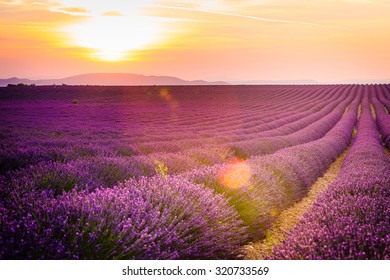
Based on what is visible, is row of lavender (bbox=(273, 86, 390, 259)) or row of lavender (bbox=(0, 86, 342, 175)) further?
row of lavender (bbox=(0, 86, 342, 175))

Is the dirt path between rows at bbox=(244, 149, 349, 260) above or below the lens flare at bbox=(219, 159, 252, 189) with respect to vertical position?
below

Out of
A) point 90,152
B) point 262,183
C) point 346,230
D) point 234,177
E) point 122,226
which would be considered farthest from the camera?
point 90,152

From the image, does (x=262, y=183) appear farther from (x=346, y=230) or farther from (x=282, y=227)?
(x=346, y=230)

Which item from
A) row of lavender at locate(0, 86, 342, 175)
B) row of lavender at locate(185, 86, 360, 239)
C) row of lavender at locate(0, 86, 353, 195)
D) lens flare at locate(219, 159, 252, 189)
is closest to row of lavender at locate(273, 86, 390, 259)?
row of lavender at locate(185, 86, 360, 239)

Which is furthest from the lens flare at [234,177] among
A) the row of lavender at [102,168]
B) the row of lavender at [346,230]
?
the row of lavender at [346,230]

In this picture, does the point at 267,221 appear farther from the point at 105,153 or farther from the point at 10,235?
the point at 105,153

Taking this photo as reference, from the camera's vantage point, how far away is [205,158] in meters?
6.88

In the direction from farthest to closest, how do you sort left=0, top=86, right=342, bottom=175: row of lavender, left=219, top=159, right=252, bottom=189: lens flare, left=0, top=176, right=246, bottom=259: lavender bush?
1. left=0, top=86, right=342, bottom=175: row of lavender
2. left=219, top=159, right=252, bottom=189: lens flare
3. left=0, top=176, right=246, bottom=259: lavender bush

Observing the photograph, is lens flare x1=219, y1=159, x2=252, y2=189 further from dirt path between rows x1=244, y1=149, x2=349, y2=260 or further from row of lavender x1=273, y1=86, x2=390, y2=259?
row of lavender x1=273, y1=86, x2=390, y2=259

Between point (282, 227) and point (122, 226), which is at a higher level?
point (122, 226)

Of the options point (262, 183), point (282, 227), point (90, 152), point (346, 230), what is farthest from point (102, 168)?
point (346, 230)
